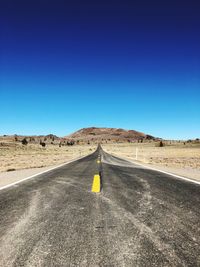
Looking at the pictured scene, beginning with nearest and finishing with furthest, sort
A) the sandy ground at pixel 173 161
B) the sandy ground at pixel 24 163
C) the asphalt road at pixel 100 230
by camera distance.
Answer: the asphalt road at pixel 100 230 → the sandy ground at pixel 24 163 → the sandy ground at pixel 173 161

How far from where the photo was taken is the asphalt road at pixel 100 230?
2307 millimetres

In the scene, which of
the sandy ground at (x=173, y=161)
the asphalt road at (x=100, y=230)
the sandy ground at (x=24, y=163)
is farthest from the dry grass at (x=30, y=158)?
the asphalt road at (x=100, y=230)

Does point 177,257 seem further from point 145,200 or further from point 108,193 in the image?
point 108,193

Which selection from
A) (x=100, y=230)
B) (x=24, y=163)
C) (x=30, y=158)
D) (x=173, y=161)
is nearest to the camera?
(x=100, y=230)

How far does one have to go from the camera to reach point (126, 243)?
2.65m

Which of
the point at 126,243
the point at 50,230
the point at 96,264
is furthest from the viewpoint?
the point at 50,230

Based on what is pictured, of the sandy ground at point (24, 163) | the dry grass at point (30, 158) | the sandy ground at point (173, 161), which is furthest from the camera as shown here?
the dry grass at point (30, 158)

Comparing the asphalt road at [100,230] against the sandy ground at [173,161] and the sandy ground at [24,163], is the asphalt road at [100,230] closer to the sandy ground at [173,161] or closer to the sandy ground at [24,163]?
the sandy ground at [24,163]

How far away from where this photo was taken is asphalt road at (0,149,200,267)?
2.31m

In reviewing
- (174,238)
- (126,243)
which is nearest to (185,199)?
(174,238)

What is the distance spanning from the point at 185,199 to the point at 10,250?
3.53 metres

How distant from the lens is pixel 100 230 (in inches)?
120

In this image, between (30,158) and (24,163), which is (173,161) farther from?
(30,158)

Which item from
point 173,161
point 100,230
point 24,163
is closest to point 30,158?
point 24,163
